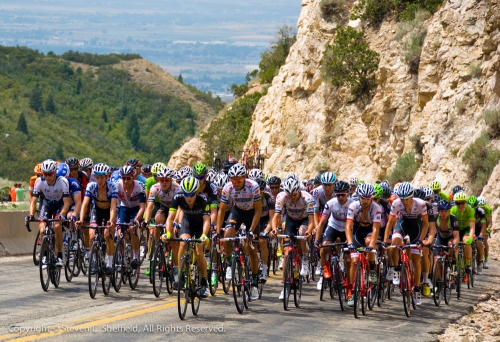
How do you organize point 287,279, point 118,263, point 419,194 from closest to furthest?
point 287,279 < point 118,263 < point 419,194

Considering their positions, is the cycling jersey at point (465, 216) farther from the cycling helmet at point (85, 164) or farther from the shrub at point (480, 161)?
the shrub at point (480, 161)

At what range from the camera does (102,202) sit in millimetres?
16078

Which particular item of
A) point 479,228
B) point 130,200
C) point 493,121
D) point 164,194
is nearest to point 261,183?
point 164,194

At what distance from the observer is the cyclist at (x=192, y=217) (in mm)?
13219

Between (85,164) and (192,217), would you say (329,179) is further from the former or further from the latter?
(85,164)

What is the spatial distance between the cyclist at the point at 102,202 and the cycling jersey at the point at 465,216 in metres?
7.31

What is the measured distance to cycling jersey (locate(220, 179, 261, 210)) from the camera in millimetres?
14609

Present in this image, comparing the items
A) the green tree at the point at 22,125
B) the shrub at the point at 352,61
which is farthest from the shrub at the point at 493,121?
the green tree at the point at 22,125

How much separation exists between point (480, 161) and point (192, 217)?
1882 cm

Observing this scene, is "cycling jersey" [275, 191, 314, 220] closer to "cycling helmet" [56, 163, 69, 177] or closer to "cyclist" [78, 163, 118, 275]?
"cyclist" [78, 163, 118, 275]

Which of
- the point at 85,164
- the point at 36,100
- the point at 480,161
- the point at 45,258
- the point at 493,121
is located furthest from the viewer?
the point at 36,100

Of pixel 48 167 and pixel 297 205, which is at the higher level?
pixel 48 167

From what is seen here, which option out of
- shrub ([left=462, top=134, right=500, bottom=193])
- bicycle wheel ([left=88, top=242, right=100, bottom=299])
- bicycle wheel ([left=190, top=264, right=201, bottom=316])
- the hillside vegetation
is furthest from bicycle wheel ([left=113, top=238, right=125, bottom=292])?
the hillside vegetation

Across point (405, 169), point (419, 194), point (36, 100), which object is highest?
point (36, 100)
